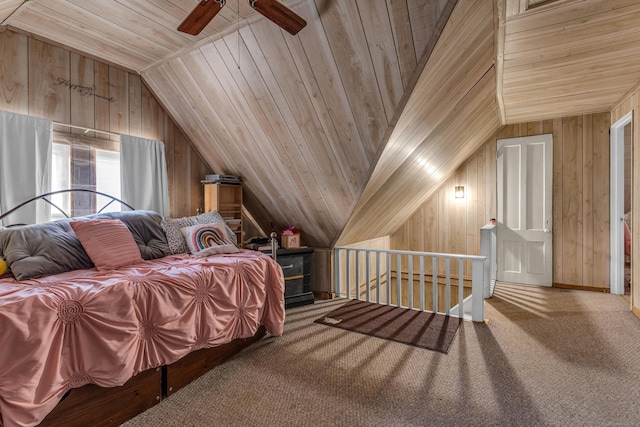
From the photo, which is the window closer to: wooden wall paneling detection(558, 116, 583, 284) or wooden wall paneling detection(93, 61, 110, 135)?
wooden wall paneling detection(93, 61, 110, 135)

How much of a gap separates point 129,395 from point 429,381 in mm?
1724

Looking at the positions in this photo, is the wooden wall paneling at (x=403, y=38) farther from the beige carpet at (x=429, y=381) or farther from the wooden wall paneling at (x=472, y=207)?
the wooden wall paneling at (x=472, y=207)

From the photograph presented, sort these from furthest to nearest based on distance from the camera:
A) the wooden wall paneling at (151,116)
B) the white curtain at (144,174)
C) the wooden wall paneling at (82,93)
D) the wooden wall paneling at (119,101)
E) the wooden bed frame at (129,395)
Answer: the wooden wall paneling at (151,116)
the white curtain at (144,174)
the wooden wall paneling at (119,101)
the wooden wall paneling at (82,93)
the wooden bed frame at (129,395)

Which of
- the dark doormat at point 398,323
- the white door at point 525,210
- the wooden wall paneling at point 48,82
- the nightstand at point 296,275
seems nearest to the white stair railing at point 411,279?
the dark doormat at point 398,323

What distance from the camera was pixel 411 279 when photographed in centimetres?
353

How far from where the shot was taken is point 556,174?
14.1 ft

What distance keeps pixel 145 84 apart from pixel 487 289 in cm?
448

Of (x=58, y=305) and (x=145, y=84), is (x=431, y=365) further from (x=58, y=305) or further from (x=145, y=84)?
(x=145, y=84)

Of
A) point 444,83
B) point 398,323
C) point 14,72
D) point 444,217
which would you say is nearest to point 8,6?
point 14,72

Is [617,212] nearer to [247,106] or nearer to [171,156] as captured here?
[247,106]

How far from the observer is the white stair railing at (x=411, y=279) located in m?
2.97

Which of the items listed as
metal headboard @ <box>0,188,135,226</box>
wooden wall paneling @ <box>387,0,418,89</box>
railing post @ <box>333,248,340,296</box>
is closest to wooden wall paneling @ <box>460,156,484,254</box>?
railing post @ <box>333,248,340,296</box>

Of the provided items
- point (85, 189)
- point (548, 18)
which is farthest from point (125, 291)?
point (548, 18)

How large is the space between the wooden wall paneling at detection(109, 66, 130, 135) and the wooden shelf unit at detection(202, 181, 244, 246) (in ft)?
3.13
